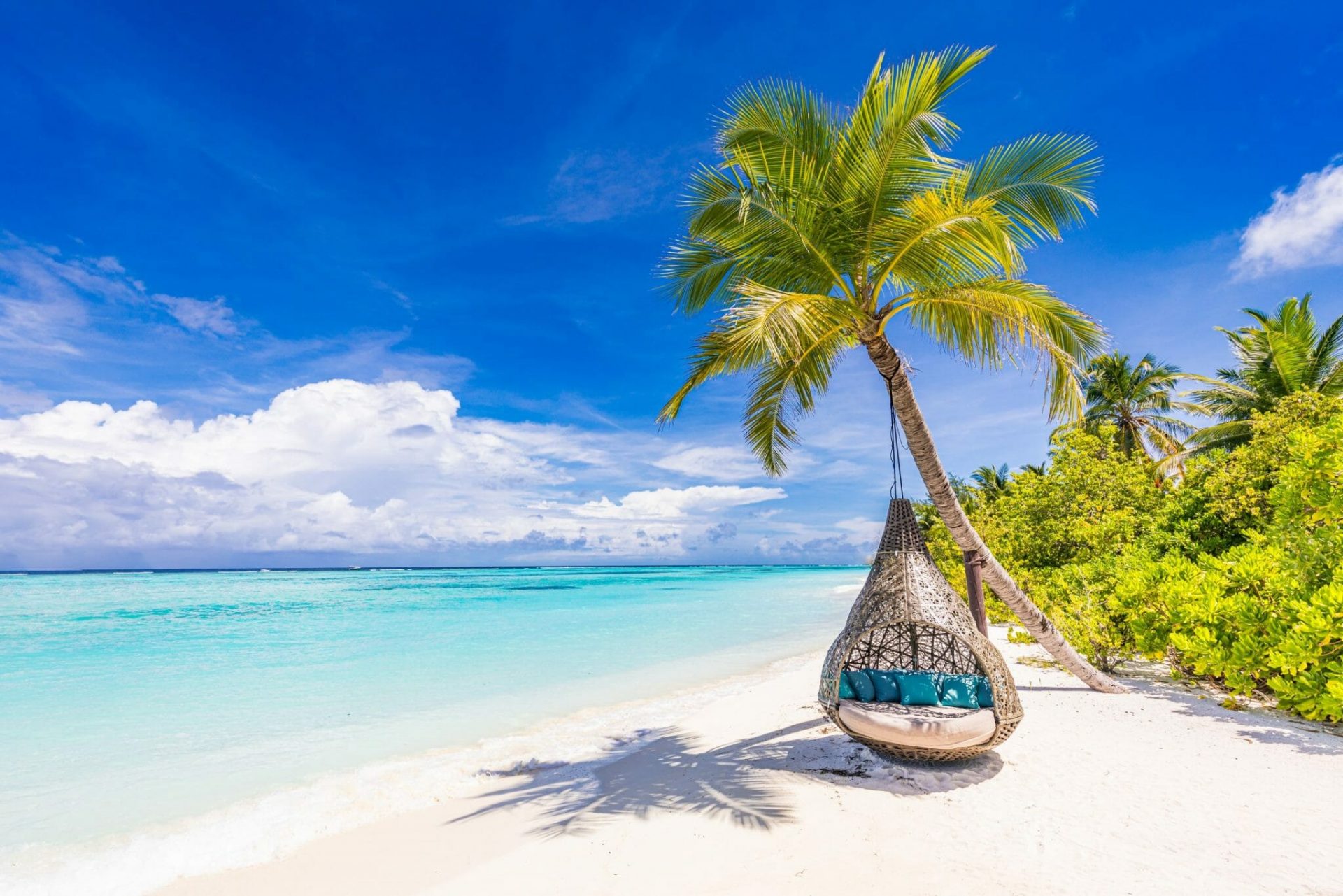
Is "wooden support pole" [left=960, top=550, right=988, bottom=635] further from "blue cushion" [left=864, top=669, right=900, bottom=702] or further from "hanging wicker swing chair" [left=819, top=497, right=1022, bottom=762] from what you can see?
"blue cushion" [left=864, top=669, right=900, bottom=702]

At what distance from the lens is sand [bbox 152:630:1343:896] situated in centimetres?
294

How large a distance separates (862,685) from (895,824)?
1.68 m

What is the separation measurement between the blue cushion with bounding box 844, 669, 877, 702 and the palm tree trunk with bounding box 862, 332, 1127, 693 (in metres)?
1.33

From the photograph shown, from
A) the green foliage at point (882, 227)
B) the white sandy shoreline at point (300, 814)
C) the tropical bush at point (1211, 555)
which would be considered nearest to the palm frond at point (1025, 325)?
the green foliage at point (882, 227)

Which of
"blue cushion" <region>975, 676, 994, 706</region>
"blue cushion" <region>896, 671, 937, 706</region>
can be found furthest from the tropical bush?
"blue cushion" <region>896, 671, 937, 706</region>

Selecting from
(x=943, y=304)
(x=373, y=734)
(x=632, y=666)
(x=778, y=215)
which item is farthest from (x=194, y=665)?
Result: (x=943, y=304)

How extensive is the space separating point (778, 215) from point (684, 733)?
496cm

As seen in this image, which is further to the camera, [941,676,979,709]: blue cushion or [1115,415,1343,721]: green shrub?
[941,676,979,709]: blue cushion

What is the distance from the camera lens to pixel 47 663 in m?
11.8

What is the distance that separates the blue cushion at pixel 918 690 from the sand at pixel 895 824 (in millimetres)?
632

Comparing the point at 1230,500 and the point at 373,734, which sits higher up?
the point at 1230,500

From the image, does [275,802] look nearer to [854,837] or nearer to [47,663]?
[854,837]

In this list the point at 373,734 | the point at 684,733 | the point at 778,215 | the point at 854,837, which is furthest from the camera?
the point at 373,734

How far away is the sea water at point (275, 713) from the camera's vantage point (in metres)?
4.38
